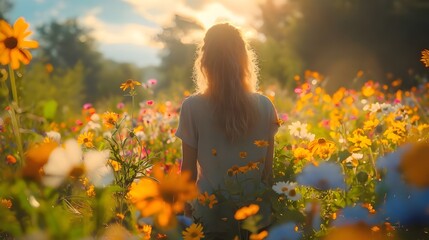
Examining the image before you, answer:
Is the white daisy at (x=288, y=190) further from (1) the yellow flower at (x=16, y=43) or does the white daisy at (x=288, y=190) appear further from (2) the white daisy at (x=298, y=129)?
(2) the white daisy at (x=298, y=129)

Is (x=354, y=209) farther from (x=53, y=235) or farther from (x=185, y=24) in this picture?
(x=185, y=24)

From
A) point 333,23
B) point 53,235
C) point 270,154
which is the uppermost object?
point 333,23

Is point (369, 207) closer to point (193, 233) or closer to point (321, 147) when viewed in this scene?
point (193, 233)

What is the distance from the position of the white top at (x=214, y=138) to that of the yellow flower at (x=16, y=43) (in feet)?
3.60

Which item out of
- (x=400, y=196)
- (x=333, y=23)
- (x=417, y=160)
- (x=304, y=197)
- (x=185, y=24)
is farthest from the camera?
(x=185, y=24)

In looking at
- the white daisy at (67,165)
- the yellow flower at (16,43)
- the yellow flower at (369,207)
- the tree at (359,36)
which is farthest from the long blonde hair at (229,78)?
the tree at (359,36)

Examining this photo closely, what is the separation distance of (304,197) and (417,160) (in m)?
0.91

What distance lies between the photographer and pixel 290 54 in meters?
16.9

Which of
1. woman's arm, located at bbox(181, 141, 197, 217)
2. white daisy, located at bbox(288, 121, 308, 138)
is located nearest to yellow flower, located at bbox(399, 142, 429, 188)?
woman's arm, located at bbox(181, 141, 197, 217)

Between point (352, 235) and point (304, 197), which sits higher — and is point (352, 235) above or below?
below

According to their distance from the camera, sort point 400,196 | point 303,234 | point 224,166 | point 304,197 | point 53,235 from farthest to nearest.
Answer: point 224,166 → point 304,197 → point 303,234 → point 400,196 → point 53,235

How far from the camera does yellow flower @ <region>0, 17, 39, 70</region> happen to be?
4.18 ft

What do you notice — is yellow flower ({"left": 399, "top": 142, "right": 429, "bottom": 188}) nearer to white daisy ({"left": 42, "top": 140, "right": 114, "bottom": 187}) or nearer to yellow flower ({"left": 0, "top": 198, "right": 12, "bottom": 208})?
white daisy ({"left": 42, "top": 140, "right": 114, "bottom": 187})

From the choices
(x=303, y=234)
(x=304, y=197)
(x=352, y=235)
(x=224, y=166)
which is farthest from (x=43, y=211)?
(x=224, y=166)
